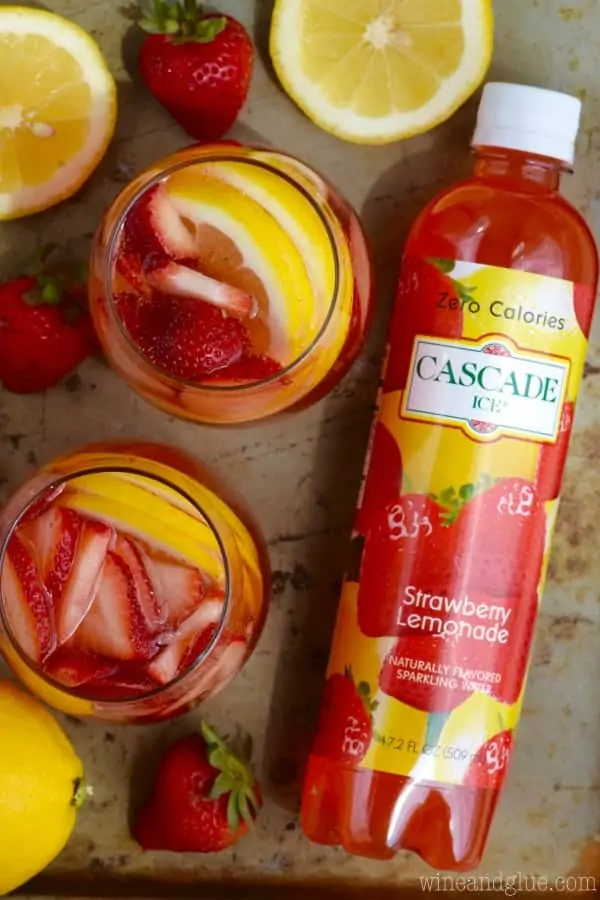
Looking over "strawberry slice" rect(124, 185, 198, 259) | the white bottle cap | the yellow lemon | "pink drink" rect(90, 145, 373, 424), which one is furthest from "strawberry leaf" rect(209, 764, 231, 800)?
the white bottle cap

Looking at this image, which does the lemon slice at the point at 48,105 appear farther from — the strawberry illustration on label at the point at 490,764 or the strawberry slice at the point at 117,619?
the strawberry illustration on label at the point at 490,764

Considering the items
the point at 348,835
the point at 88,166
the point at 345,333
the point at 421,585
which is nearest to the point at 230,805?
the point at 348,835

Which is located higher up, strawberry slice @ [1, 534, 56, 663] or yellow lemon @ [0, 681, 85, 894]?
strawberry slice @ [1, 534, 56, 663]

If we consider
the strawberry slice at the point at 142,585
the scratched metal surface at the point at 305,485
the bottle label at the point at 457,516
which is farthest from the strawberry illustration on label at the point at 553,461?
the strawberry slice at the point at 142,585

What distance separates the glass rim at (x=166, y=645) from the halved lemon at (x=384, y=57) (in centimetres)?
38

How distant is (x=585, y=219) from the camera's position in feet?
3.09

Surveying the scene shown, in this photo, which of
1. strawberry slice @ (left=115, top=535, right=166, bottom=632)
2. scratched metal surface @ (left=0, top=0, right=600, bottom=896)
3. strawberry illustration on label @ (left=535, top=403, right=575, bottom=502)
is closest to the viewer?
strawberry slice @ (left=115, top=535, right=166, bottom=632)

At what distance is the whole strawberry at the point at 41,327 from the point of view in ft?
2.89

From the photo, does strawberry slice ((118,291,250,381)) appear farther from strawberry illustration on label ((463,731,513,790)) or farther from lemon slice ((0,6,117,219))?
strawberry illustration on label ((463,731,513,790))

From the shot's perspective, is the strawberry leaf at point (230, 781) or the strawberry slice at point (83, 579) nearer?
the strawberry slice at point (83, 579)

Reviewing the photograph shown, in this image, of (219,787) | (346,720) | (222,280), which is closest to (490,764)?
(346,720)

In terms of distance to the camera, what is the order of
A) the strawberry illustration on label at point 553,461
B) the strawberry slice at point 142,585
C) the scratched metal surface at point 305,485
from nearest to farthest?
1. the strawberry slice at point 142,585
2. the strawberry illustration on label at point 553,461
3. the scratched metal surface at point 305,485

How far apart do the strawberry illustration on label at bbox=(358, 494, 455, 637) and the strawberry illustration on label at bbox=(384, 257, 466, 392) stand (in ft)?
0.33

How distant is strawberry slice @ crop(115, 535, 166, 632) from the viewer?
2.38ft
